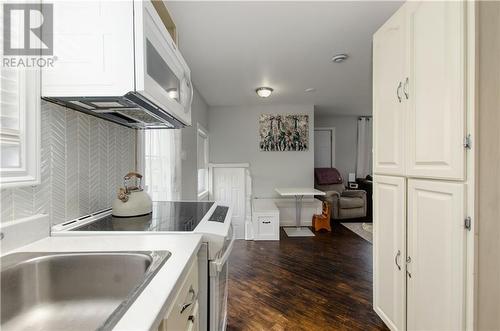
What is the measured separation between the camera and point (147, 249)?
81 cm

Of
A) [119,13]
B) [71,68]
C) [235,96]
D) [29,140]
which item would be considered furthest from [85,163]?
[235,96]

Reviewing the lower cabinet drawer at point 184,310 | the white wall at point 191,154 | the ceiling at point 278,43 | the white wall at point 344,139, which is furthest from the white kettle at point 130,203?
the white wall at point 344,139

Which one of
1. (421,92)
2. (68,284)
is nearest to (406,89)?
(421,92)

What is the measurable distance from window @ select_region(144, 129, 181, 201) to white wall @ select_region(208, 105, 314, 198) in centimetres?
212

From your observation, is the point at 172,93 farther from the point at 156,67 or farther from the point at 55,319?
the point at 55,319

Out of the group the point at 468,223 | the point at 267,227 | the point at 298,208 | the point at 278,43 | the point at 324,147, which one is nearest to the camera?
the point at 468,223

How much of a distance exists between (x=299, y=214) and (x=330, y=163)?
225 centimetres

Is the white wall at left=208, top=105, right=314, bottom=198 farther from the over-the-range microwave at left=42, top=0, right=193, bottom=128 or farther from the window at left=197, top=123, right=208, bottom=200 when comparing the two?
the over-the-range microwave at left=42, top=0, right=193, bottom=128

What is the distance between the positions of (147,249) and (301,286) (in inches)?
73.5

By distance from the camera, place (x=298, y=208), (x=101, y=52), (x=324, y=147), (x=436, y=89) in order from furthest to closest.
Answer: (x=324, y=147) → (x=298, y=208) → (x=436, y=89) → (x=101, y=52)

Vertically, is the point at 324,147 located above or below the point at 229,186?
above

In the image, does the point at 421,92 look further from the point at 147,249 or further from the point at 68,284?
the point at 68,284

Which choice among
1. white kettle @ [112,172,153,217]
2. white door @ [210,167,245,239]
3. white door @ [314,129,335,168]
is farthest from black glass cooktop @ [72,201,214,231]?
white door @ [314,129,335,168]

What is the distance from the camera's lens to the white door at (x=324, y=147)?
5.90m
